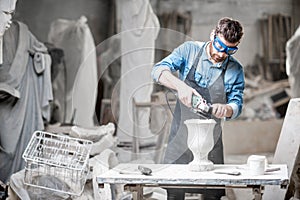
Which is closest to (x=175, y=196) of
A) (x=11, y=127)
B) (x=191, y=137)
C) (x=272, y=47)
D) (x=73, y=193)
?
(x=191, y=137)

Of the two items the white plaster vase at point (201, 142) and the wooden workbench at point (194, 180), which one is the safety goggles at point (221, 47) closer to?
the white plaster vase at point (201, 142)

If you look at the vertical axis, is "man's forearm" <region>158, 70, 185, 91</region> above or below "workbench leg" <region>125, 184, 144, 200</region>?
above

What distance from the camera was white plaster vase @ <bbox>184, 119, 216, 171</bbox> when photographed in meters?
4.66

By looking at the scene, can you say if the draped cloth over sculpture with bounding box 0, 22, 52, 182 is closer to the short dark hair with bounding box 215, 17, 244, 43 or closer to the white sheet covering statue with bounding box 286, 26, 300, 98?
the short dark hair with bounding box 215, 17, 244, 43

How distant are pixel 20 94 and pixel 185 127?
2319 mm

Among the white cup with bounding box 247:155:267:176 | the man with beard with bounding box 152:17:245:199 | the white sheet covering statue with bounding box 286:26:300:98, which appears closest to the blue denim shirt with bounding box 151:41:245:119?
the man with beard with bounding box 152:17:245:199

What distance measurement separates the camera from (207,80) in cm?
491

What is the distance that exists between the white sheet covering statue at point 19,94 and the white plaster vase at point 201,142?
2.36 m

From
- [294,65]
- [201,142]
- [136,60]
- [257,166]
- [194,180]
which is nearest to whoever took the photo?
[194,180]

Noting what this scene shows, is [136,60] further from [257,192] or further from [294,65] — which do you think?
[294,65]

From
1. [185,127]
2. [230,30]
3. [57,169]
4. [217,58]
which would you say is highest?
[230,30]

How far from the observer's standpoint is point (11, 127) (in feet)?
21.3

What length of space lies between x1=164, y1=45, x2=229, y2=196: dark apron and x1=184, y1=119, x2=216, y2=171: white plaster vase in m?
0.17

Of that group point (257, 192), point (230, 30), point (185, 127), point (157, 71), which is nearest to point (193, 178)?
point (257, 192)
